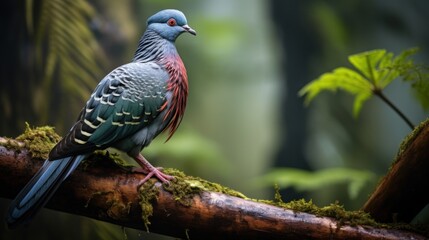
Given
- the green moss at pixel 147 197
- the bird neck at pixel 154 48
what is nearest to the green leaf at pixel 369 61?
the bird neck at pixel 154 48

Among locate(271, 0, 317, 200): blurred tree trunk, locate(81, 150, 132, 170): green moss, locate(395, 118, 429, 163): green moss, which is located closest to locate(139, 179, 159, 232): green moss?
locate(81, 150, 132, 170): green moss

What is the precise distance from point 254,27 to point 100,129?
32.8 feet

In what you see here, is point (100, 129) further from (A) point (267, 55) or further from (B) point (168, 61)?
(A) point (267, 55)

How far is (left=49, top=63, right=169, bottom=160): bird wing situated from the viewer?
269 cm

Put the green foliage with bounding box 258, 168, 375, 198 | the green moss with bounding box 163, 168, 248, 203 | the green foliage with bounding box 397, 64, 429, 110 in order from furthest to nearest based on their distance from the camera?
the green foliage with bounding box 258, 168, 375, 198, the green foliage with bounding box 397, 64, 429, 110, the green moss with bounding box 163, 168, 248, 203

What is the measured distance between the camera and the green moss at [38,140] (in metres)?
2.68

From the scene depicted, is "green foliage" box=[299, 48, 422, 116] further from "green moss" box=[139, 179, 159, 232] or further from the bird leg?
"green moss" box=[139, 179, 159, 232]

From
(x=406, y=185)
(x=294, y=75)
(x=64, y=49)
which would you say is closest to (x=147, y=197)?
(x=406, y=185)

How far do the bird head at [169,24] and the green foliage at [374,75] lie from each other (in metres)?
1.10

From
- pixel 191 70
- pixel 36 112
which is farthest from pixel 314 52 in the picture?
pixel 36 112

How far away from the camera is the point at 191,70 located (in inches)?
346

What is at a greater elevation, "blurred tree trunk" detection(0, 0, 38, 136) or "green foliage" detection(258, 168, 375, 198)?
Result: "blurred tree trunk" detection(0, 0, 38, 136)

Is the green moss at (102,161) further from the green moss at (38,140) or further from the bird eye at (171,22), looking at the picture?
the bird eye at (171,22)

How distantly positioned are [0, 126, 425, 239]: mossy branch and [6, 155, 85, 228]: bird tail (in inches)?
5.0
